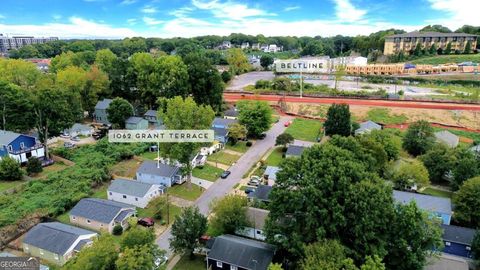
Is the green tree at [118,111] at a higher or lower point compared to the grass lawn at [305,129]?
higher

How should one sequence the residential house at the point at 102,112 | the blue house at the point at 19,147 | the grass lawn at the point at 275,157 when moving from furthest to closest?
the residential house at the point at 102,112 → the grass lawn at the point at 275,157 → the blue house at the point at 19,147

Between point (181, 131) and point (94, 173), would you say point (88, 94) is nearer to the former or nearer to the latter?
point (94, 173)

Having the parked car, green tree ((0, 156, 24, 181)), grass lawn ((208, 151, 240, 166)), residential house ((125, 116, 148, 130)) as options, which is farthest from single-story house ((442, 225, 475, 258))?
residential house ((125, 116, 148, 130))

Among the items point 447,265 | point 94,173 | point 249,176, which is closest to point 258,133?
point 249,176

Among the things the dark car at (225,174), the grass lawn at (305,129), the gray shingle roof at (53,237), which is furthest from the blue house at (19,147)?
the grass lawn at (305,129)

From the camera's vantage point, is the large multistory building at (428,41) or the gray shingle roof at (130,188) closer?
the gray shingle roof at (130,188)

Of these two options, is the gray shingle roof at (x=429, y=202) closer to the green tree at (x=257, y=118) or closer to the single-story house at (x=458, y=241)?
the single-story house at (x=458, y=241)
